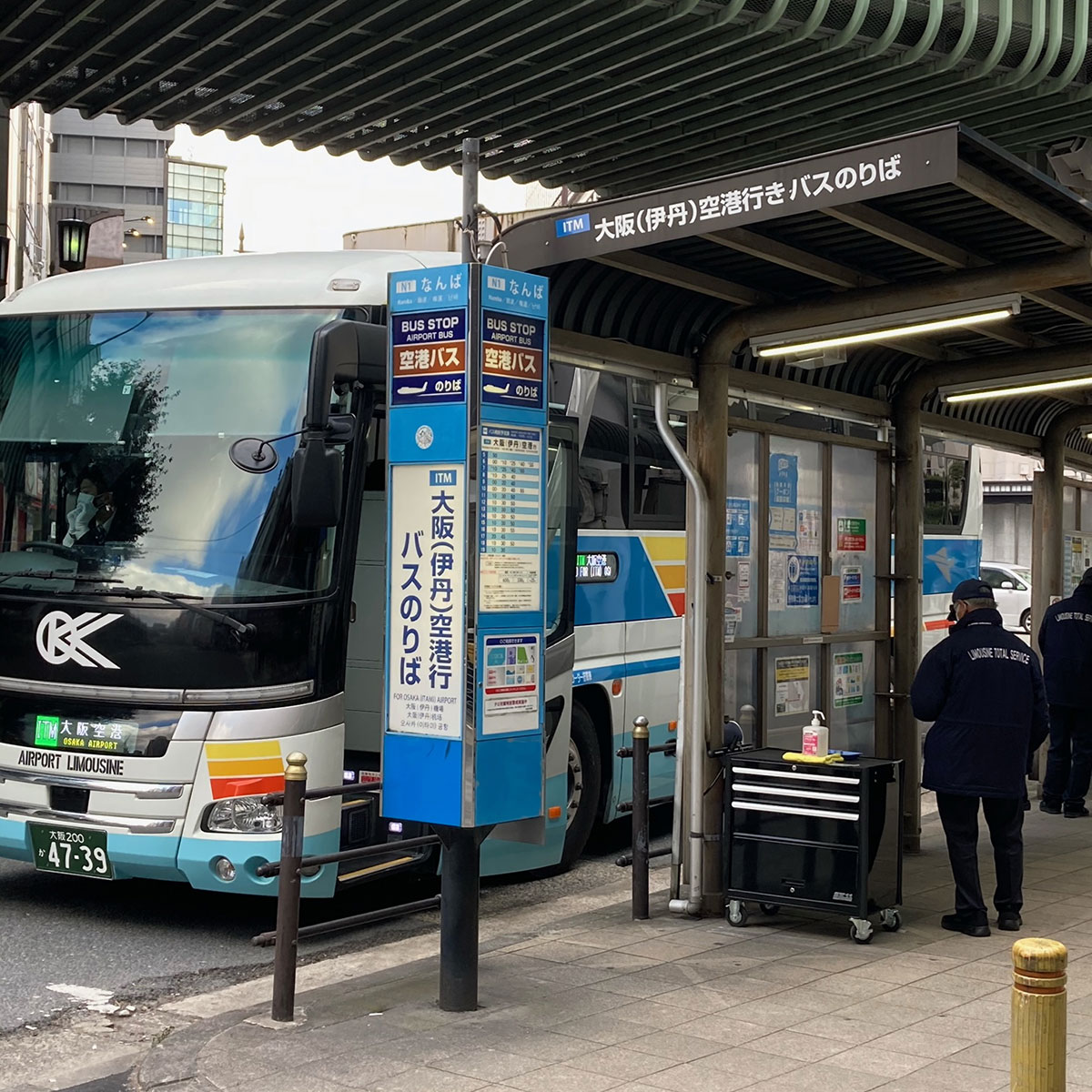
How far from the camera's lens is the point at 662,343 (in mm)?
7633

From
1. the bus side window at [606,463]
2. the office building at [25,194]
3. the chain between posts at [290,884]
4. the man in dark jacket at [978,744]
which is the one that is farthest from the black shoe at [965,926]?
the office building at [25,194]

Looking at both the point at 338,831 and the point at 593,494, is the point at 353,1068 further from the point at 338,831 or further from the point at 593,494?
the point at 593,494

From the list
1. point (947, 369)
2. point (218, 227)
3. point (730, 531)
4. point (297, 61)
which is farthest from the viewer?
point (218, 227)

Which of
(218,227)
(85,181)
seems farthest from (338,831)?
(218,227)

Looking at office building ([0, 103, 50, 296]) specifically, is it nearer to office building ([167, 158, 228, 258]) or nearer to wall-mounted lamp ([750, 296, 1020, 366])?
wall-mounted lamp ([750, 296, 1020, 366])

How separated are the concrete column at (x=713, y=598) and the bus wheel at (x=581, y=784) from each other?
5.37 ft

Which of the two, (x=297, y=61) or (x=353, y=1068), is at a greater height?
(x=297, y=61)

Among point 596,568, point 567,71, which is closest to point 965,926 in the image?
point 596,568

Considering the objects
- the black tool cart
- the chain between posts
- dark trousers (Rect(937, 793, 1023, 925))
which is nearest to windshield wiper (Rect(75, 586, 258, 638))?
the chain between posts

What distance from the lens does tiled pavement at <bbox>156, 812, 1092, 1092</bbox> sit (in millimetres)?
5031

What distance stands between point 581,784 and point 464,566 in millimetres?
4015

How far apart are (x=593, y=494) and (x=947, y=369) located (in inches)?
90.9

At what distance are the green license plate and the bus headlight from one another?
0.55m

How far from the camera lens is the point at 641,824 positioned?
7664mm
